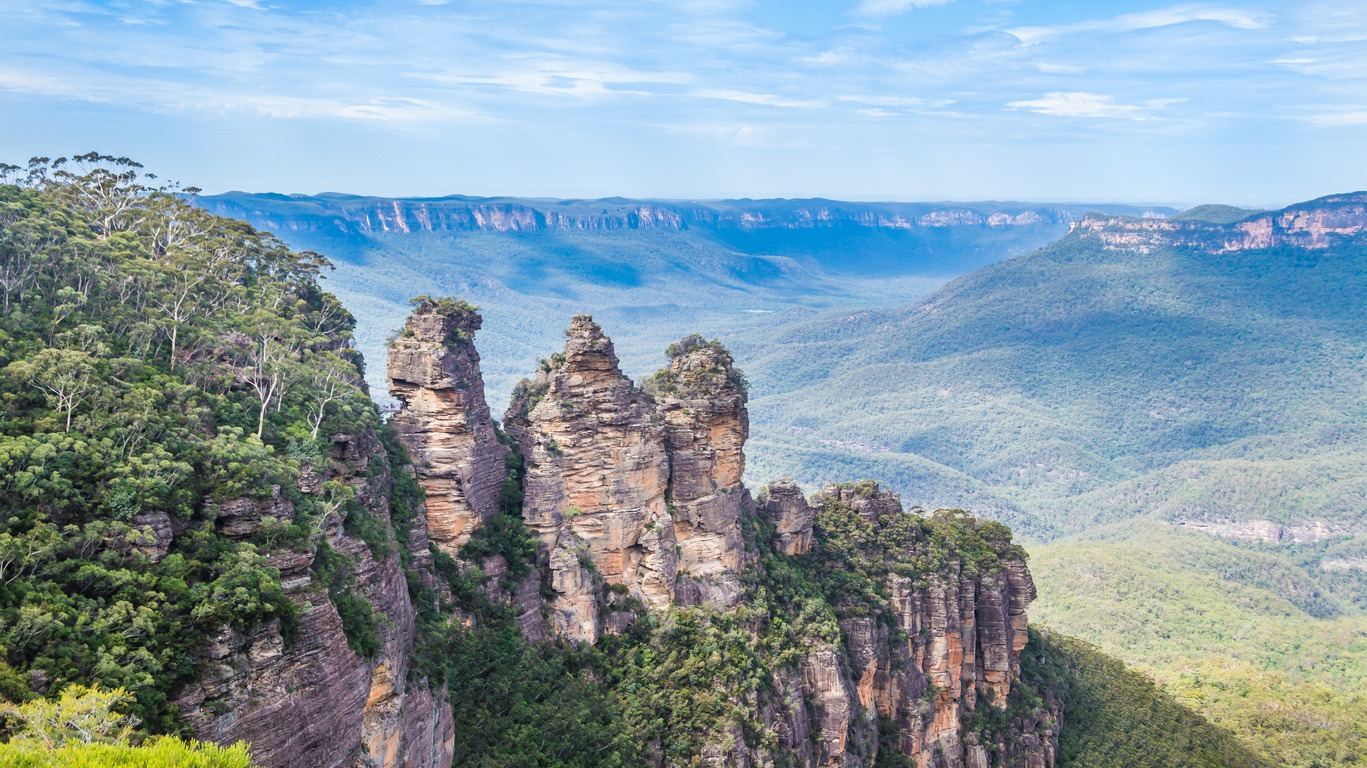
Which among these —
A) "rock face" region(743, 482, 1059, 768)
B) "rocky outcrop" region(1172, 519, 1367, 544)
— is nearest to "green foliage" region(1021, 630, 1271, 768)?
"rock face" region(743, 482, 1059, 768)

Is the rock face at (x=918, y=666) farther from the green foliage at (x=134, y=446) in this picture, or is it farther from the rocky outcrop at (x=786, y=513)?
the green foliage at (x=134, y=446)

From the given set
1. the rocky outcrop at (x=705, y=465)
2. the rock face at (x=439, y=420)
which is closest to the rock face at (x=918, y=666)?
the rocky outcrop at (x=705, y=465)

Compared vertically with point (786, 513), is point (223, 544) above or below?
above

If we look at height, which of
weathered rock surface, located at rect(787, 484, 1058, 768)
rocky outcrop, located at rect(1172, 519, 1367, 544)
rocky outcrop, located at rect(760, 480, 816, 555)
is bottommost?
rocky outcrop, located at rect(1172, 519, 1367, 544)

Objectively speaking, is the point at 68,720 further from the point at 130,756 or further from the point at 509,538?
the point at 509,538

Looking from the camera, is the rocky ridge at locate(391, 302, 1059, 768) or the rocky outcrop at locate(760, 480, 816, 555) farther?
the rocky outcrop at locate(760, 480, 816, 555)

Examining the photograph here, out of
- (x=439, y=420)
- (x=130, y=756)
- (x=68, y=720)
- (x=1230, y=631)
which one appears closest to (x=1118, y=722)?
(x=439, y=420)

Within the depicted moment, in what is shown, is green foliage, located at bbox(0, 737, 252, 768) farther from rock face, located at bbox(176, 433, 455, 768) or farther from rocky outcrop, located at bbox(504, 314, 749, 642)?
rocky outcrop, located at bbox(504, 314, 749, 642)
